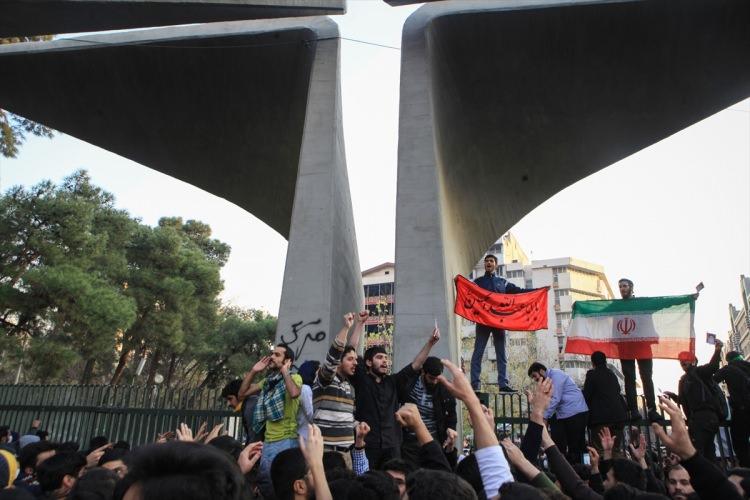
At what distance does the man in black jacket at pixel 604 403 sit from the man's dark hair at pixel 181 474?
754 cm

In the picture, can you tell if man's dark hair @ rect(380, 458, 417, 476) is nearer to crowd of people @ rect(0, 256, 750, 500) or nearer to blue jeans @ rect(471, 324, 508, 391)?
crowd of people @ rect(0, 256, 750, 500)

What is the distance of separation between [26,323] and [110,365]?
19.1 m

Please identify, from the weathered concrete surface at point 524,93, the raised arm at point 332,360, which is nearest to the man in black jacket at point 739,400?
the weathered concrete surface at point 524,93

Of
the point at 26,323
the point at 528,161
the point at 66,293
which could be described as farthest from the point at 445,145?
the point at 26,323

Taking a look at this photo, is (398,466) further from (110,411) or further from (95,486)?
(110,411)

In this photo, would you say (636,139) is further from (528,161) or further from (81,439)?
(81,439)

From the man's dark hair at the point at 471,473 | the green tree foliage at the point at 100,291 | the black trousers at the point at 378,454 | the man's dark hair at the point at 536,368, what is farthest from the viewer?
the green tree foliage at the point at 100,291

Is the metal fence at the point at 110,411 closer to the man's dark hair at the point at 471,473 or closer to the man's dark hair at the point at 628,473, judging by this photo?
the man's dark hair at the point at 471,473

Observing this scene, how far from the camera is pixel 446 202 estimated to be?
11.2 m

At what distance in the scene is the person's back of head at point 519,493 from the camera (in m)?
2.26

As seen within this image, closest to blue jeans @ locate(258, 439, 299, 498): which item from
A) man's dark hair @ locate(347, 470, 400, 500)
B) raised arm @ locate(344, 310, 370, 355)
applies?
raised arm @ locate(344, 310, 370, 355)

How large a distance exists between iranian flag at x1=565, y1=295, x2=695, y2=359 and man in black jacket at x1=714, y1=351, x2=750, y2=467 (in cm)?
221

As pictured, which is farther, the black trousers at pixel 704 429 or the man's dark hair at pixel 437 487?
the black trousers at pixel 704 429

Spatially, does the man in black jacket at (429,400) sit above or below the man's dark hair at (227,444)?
above
